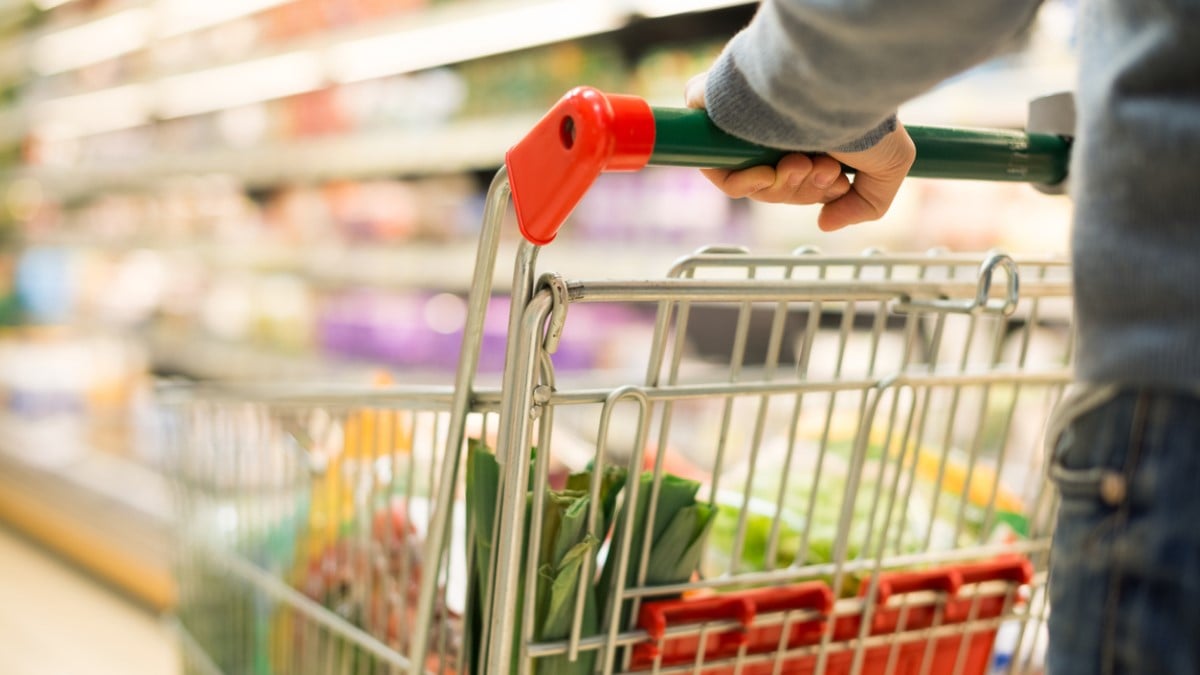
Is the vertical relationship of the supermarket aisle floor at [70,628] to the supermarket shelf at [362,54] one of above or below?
below

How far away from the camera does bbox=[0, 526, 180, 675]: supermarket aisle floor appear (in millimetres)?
2537

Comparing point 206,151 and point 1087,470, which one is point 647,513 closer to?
point 1087,470

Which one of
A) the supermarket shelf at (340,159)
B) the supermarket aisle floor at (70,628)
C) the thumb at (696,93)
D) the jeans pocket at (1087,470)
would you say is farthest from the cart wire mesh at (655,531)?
the supermarket shelf at (340,159)

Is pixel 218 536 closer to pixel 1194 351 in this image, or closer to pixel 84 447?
pixel 1194 351

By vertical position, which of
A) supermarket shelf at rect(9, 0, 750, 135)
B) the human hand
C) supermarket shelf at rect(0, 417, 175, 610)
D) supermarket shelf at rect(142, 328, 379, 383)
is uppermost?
supermarket shelf at rect(9, 0, 750, 135)

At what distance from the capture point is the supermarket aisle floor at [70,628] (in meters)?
2.54

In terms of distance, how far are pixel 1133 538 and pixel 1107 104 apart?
216mm

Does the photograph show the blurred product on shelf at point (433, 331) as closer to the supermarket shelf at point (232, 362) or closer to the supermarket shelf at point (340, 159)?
the supermarket shelf at point (232, 362)

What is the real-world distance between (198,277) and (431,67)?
1635mm

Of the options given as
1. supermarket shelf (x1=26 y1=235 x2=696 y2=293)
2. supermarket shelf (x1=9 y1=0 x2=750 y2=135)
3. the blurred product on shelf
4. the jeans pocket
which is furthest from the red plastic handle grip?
the blurred product on shelf

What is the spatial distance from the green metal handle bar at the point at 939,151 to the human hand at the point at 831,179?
0.02 metres

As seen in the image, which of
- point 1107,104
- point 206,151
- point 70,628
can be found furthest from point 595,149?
point 206,151

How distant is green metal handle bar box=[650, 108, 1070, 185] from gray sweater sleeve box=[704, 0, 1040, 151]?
0.03 meters

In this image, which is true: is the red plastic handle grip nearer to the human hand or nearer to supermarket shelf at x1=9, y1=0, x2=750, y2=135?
the human hand
